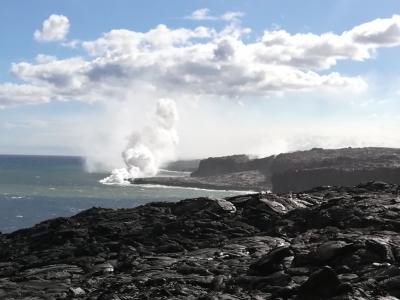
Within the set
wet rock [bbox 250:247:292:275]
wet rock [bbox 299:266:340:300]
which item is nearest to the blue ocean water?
wet rock [bbox 250:247:292:275]

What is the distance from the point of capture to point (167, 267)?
30641mm

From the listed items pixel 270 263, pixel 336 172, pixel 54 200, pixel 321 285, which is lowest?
pixel 54 200

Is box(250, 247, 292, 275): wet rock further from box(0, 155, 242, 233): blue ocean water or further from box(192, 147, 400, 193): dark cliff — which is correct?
box(192, 147, 400, 193): dark cliff

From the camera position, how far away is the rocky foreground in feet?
82.6

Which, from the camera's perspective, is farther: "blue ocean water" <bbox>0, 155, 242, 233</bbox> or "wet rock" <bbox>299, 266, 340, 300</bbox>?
"blue ocean water" <bbox>0, 155, 242, 233</bbox>

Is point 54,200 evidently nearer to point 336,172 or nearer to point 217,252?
point 336,172

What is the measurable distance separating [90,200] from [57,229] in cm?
7999

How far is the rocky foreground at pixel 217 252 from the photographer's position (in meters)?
25.2

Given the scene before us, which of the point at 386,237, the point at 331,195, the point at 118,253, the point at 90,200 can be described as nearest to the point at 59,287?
the point at 118,253

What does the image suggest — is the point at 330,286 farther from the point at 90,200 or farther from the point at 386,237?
the point at 90,200

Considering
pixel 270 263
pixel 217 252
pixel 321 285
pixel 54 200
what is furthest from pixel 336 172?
pixel 321 285

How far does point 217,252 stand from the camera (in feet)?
108

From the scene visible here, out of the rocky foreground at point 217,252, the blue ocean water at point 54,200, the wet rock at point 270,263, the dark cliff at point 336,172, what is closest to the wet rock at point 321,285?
the rocky foreground at point 217,252

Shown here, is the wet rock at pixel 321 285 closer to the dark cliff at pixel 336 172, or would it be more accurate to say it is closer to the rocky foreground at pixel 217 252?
the rocky foreground at pixel 217 252
